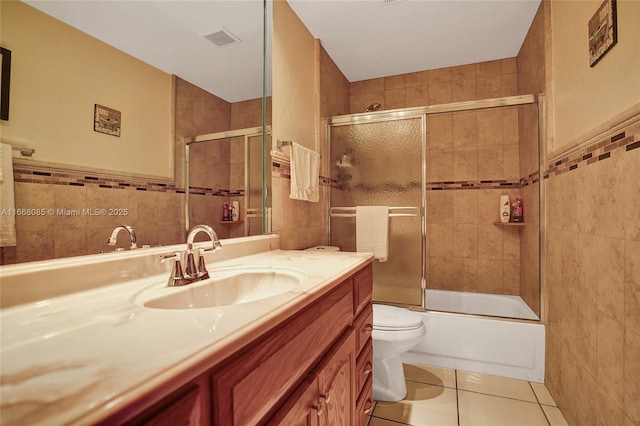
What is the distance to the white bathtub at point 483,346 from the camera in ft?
6.13

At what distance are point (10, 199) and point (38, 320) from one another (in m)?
0.30

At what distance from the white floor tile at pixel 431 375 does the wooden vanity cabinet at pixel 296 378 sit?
778 millimetres

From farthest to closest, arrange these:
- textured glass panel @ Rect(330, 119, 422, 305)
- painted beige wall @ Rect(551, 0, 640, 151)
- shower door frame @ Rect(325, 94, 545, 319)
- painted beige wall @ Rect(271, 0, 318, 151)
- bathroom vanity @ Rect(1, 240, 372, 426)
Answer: textured glass panel @ Rect(330, 119, 422, 305) → shower door frame @ Rect(325, 94, 545, 319) → painted beige wall @ Rect(271, 0, 318, 151) → painted beige wall @ Rect(551, 0, 640, 151) → bathroom vanity @ Rect(1, 240, 372, 426)

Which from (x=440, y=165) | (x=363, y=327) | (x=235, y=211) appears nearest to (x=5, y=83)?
(x=235, y=211)

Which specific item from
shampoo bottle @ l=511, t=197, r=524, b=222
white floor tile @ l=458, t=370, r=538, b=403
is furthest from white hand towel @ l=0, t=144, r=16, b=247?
shampoo bottle @ l=511, t=197, r=524, b=222

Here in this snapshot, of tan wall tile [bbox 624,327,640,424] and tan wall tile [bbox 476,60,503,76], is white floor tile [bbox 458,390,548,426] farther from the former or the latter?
tan wall tile [bbox 476,60,503,76]

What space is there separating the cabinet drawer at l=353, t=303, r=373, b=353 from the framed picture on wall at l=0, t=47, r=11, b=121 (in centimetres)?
114

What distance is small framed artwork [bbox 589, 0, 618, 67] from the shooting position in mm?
1114

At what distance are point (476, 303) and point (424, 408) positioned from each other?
1.30 metres

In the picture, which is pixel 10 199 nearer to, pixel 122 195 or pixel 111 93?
pixel 122 195

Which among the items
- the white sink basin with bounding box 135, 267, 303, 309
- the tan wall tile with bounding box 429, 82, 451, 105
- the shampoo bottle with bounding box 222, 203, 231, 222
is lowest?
the white sink basin with bounding box 135, 267, 303, 309

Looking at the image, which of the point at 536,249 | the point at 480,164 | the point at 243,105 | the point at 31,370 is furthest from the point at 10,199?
the point at 480,164

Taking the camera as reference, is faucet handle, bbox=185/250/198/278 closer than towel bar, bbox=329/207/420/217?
Yes

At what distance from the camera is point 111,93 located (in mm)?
867
